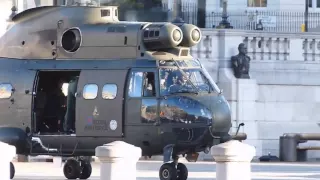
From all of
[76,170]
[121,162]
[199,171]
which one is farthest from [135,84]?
[199,171]

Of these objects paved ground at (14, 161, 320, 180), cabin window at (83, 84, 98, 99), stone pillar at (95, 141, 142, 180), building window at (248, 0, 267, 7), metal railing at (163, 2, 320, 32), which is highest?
building window at (248, 0, 267, 7)

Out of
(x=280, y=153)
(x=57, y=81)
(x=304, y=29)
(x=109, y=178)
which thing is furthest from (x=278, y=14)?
(x=109, y=178)

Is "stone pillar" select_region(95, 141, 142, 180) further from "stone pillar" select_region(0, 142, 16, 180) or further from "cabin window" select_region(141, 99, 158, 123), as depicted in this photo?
"cabin window" select_region(141, 99, 158, 123)

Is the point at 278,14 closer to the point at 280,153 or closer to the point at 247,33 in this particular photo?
the point at 247,33

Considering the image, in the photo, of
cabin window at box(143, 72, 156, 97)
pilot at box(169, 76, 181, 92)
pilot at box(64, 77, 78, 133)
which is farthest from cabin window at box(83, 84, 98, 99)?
pilot at box(169, 76, 181, 92)

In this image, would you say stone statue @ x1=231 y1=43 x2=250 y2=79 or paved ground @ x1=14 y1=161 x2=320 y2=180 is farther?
stone statue @ x1=231 y1=43 x2=250 y2=79

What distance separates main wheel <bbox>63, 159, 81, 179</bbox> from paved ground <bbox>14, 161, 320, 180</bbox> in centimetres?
42

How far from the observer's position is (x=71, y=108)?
24453 mm

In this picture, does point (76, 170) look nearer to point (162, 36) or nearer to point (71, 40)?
point (71, 40)

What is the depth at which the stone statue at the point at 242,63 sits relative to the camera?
35.5 metres

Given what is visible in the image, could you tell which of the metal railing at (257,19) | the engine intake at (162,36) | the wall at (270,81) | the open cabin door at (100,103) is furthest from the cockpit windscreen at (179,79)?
the metal railing at (257,19)

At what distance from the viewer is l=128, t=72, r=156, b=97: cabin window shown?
2334cm

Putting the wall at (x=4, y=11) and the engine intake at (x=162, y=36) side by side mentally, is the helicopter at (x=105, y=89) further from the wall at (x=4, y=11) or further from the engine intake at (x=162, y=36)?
the wall at (x=4, y=11)

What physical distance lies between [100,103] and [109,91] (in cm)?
31
